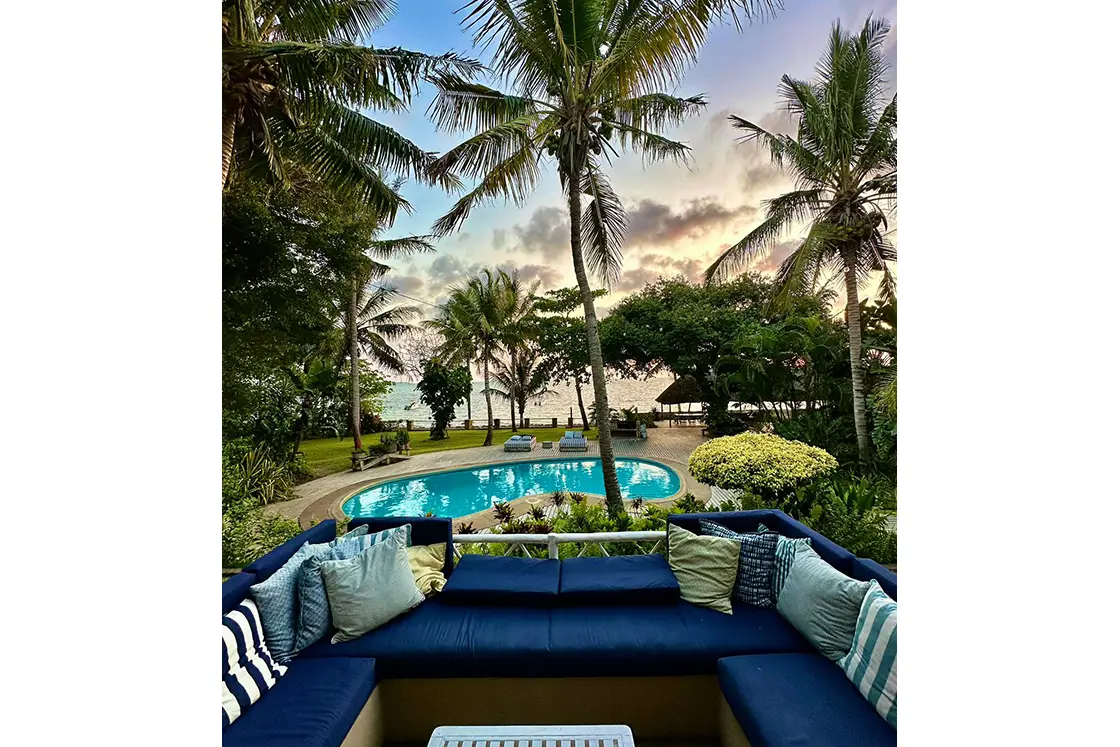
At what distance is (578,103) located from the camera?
16.7ft

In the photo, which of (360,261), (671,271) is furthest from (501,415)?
(360,261)

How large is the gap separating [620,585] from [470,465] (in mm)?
7876

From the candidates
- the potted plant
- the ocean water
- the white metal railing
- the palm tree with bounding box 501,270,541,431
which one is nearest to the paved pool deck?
the potted plant

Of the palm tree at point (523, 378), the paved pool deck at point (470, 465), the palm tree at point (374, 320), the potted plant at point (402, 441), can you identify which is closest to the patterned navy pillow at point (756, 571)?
the paved pool deck at point (470, 465)

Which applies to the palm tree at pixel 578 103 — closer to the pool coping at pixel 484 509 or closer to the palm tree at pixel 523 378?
the pool coping at pixel 484 509

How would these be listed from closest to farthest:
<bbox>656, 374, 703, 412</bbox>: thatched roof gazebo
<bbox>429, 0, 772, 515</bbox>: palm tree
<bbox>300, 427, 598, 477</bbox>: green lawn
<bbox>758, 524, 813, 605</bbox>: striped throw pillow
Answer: <bbox>758, 524, 813, 605</bbox>: striped throw pillow → <bbox>429, 0, 772, 515</bbox>: palm tree → <bbox>300, 427, 598, 477</bbox>: green lawn → <bbox>656, 374, 703, 412</bbox>: thatched roof gazebo

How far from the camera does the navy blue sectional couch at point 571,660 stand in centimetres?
164

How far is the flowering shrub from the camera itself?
4.10 meters

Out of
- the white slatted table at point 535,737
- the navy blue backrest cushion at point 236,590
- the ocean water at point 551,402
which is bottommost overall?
the white slatted table at point 535,737

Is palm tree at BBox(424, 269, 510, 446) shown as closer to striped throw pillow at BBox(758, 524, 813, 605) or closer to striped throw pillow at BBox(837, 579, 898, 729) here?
striped throw pillow at BBox(758, 524, 813, 605)

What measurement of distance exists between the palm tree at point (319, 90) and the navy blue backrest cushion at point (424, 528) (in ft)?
7.67

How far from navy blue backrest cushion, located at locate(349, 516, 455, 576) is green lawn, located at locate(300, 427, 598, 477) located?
24.9 feet
